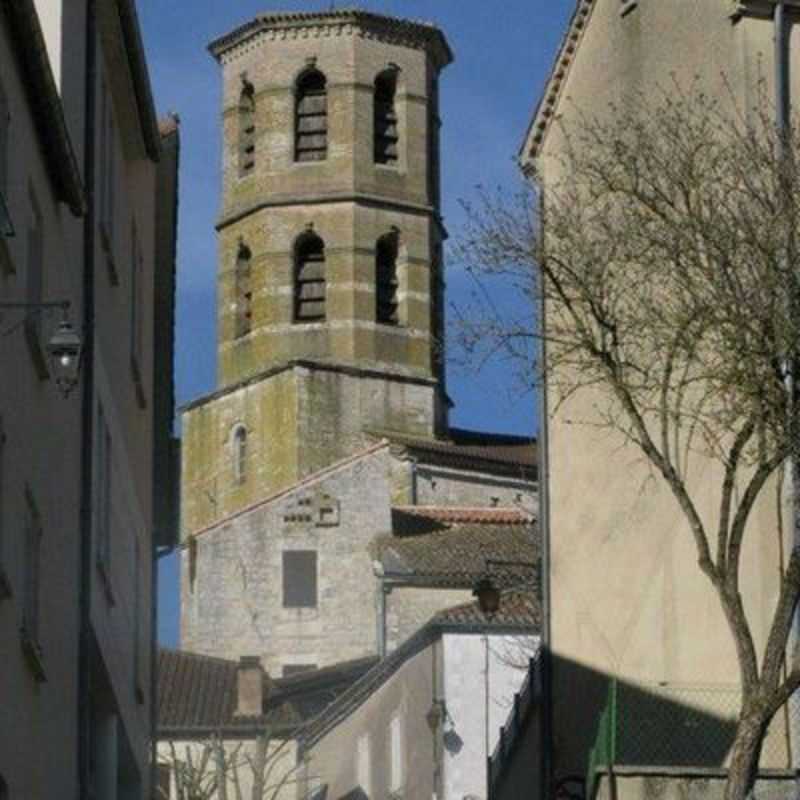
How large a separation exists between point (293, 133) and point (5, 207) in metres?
79.4

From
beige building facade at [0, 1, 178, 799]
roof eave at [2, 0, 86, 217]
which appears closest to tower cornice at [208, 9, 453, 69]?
beige building facade at [0, 1, 178, 799]

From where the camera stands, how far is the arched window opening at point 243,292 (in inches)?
3868

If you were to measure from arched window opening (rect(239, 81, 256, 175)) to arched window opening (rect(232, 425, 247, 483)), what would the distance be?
8.18 m

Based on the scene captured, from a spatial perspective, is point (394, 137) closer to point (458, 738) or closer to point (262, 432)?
point (262, 432)

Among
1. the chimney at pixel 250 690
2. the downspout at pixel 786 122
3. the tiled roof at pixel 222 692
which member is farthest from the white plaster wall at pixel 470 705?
the downspout at pixel 786 122

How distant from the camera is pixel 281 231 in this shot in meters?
98.0

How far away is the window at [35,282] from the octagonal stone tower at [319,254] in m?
71.0

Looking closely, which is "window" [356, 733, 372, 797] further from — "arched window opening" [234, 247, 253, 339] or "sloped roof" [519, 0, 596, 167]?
"sloped roof" [519, 0, 596, 167]

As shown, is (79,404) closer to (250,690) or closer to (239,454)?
(250,690)

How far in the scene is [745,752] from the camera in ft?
68.9

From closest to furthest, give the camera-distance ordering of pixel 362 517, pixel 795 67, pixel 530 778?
1. pixel 795 67
2. pixel 530 778
3. pixel 362 517

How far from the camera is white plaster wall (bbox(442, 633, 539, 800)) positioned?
56.3 metres

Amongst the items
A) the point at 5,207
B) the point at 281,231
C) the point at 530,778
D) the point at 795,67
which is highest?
the point at 281,231

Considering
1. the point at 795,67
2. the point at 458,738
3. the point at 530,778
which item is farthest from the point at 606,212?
the point at 458,738
